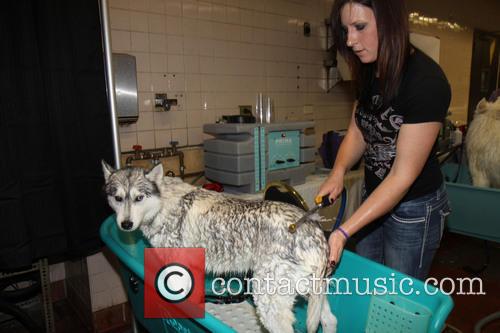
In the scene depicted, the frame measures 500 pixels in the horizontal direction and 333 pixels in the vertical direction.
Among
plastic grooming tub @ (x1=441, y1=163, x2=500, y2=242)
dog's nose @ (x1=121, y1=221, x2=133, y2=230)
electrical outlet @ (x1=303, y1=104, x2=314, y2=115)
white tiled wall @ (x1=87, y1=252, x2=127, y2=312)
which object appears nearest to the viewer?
dog's nose @ (x1=121, y1=221, x2=133, y2=230)

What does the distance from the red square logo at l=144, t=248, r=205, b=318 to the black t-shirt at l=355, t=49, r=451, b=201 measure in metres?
0.79

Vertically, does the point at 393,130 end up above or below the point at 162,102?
below

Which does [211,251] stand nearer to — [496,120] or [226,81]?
[226,81]

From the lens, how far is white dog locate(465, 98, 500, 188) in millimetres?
2396

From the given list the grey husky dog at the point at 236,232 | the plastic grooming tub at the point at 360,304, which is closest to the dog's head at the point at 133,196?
the grey husky dog at the point at 236,232

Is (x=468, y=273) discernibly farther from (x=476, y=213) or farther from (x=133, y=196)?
(x=133, y=196)

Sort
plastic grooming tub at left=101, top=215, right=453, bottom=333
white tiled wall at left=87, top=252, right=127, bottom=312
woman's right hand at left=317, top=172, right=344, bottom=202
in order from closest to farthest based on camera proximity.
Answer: plastic grooming tub at left=101, top=215, right=453, bottom=333 < woman's right hand at left=317, top=172, right=344, bottom=202 < white tiled wall at left=87, top=252, right=127, bottom=312

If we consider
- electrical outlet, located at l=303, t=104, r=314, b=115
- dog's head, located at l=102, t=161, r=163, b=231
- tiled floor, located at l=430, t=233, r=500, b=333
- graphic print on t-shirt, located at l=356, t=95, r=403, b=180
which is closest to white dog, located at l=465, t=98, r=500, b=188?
tiled floor, located at l=430, t=233, r=500, b=333

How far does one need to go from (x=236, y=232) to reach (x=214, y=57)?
179 cm

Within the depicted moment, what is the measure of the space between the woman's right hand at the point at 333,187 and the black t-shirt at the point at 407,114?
131 millimetres

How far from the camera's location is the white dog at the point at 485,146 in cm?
240

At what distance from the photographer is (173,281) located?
1.21 metres

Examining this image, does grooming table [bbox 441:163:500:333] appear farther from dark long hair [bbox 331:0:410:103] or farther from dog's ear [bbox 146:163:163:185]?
dog's ear [bbox 146:163:163:185]

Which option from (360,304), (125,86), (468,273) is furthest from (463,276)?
(125,86)
